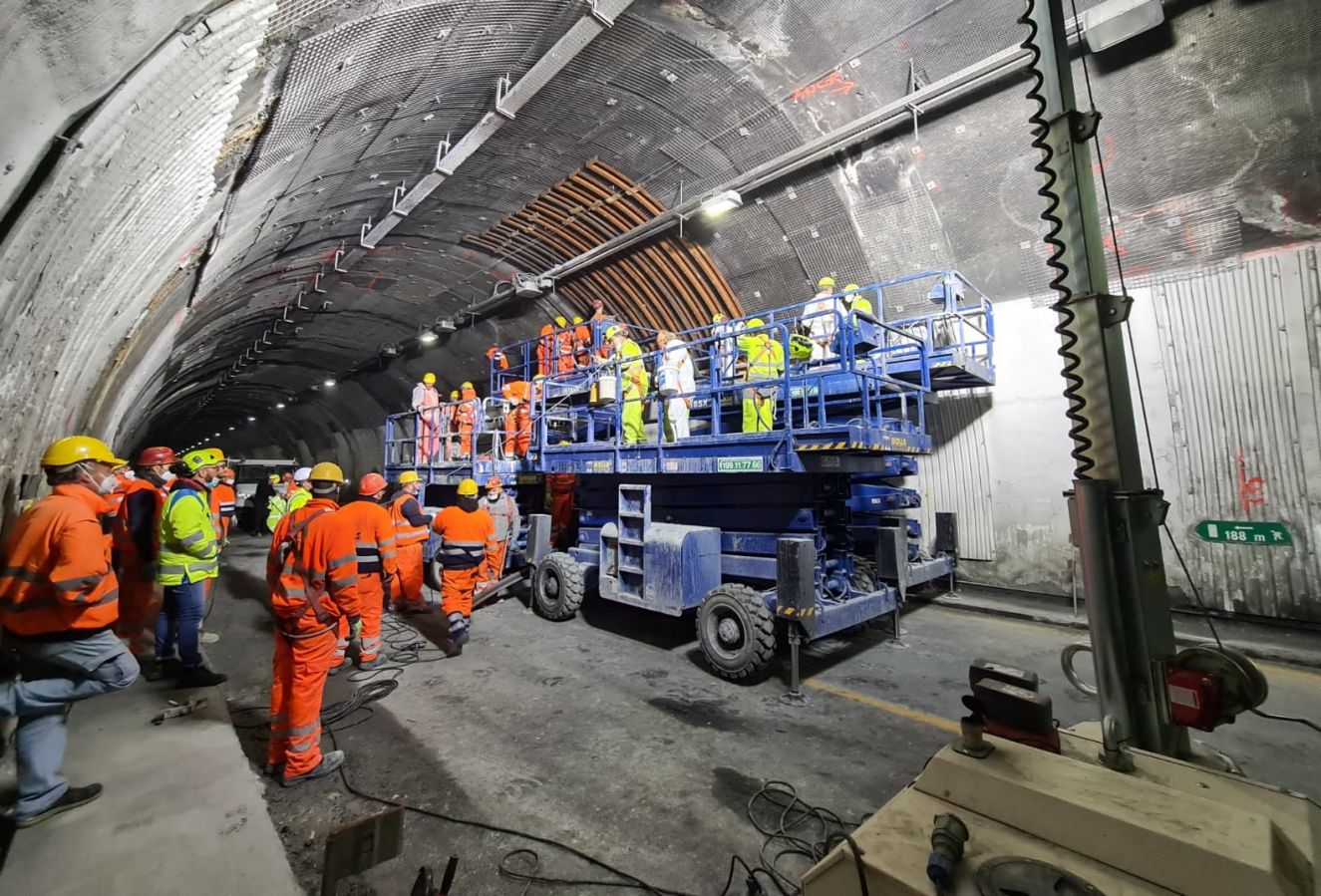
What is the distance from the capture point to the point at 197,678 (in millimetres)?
5098

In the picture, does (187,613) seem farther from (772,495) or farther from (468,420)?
(468,420)

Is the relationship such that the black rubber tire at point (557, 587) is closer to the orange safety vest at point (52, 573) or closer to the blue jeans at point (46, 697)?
the blue jeans at point (46, 697)

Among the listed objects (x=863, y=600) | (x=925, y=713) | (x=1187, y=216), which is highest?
(x=1187, y=216)

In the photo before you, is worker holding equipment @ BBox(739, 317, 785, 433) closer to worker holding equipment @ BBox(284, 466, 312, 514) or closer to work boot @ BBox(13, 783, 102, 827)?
work boot @ BBox(13, 783, 102, 827)

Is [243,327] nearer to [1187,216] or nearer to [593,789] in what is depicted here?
[593,789]

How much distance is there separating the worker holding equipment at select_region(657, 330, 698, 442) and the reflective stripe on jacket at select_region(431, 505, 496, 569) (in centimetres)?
272

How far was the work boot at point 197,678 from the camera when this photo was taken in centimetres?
506

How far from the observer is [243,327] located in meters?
16.1

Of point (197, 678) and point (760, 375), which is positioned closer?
point (197, 678)

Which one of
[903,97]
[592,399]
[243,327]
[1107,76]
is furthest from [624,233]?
[243,327]

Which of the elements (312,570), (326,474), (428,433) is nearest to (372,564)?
(326,474)

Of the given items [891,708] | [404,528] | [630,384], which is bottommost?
[891,708]

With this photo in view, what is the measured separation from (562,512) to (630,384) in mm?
3160

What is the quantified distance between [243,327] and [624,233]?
12638mm
